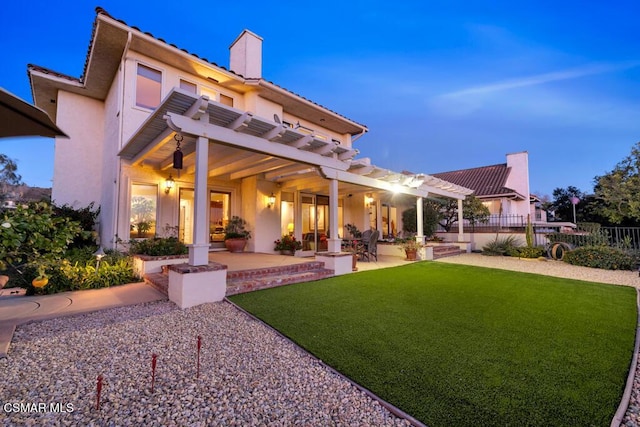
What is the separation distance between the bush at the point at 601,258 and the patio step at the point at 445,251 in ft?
13.0

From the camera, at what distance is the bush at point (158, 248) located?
6.78m

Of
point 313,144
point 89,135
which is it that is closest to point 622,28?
point 313,144

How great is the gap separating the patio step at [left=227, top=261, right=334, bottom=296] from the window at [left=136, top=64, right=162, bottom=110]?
5.95 meters

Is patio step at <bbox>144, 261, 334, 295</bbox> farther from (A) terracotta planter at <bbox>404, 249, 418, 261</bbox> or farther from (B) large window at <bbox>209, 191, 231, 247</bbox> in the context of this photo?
(A) terracotta planter at <bbox>404, 249, 418, 261</bbox>

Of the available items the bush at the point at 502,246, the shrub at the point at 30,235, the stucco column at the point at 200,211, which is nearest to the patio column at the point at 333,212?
the stucco column at the point at 200,211

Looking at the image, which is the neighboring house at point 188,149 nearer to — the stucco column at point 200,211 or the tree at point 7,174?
the stucco column at point 200,211

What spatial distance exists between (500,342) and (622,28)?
22.1 meters

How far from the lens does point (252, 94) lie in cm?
980

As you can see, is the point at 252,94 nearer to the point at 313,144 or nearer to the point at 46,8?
the point at 313,144

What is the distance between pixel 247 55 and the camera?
9.97 metres

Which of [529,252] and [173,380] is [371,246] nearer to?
[529,252]

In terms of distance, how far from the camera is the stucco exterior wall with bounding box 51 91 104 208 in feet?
28.0

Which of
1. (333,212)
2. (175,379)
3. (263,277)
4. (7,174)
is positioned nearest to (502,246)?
(333,212)

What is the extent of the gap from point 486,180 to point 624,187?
340 inches
